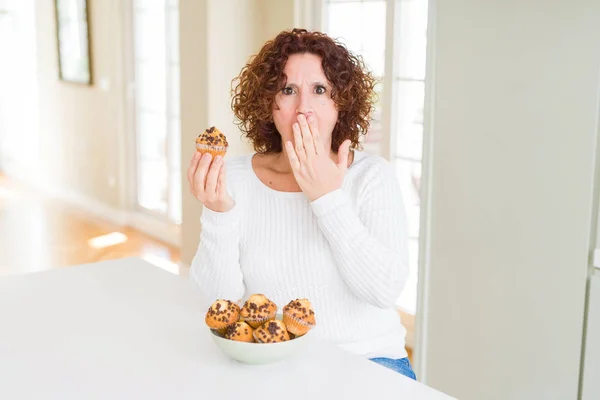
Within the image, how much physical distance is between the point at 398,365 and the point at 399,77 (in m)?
1.82

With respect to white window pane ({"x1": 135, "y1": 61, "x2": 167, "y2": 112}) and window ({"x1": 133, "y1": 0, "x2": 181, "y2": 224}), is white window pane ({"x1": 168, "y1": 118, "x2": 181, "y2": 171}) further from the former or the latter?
white window pane ({"x1": 135, "y1": 61, "x2": 167, "y2": 112})

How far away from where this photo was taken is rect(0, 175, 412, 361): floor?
4895 mm

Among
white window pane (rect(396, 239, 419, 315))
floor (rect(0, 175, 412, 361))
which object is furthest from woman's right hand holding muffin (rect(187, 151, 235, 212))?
floor (rect(0, 175, 412, 361))

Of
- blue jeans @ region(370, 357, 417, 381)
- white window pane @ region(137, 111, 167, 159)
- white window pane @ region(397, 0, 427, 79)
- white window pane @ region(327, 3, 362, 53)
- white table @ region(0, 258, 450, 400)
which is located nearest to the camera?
white table @ region(0, 258, 450, 400)

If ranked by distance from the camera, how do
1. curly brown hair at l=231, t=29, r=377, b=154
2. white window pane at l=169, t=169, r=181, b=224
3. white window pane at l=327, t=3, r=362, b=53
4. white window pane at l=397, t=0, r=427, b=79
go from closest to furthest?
curly brown hair at l=231, t=29, r=377, b=154 → white window pane at l=397, t=0, r=427, b=79 → white window pane at l=327, t=3, r=362, b=53 → white window pane at l=169, t=169, r=181, b=224

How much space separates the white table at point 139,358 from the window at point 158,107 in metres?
3.44

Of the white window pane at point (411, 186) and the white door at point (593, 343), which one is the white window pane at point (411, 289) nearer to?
the white window pane at point (411, 186)

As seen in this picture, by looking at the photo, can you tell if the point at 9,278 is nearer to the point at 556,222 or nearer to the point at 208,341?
the point at 208,341

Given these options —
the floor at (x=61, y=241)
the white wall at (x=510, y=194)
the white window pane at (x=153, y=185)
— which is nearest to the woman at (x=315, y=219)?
the white wall at (x=510, y=194)

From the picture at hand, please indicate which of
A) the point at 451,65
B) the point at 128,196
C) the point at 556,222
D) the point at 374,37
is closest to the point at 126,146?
the point at 128,196

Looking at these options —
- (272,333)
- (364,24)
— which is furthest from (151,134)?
(272,333)

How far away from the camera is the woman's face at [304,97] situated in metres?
1.80

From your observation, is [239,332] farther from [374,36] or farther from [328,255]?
[374,36]

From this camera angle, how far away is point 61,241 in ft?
17.7
